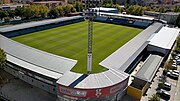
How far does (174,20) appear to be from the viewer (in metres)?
76.8

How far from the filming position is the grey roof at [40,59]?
26906 millimetres

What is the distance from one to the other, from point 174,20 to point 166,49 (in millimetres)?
45504

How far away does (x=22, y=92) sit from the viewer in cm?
2675

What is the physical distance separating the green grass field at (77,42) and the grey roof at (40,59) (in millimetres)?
2563

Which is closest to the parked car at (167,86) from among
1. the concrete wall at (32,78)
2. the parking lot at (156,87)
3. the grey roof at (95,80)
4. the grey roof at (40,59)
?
the parking lot at (156,87)

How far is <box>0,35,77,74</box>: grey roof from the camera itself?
2691 cm

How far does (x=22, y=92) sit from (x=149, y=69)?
2334 centimetres

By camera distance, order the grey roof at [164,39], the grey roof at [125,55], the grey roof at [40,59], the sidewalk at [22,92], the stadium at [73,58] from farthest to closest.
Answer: the grey roof at [164,39], the grey roof at [125,55], the grey roof at [40,59], the sidewalk at [22,92], the stadium at [73,58]

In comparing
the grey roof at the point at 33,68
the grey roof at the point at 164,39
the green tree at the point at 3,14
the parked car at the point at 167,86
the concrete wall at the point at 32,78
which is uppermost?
the green tree at the point at 3,14

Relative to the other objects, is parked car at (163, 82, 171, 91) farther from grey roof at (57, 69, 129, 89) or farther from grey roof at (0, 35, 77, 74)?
grey roof at (0, 35, 77, 74)

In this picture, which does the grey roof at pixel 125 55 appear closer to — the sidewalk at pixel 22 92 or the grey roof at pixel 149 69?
the grey roof at pixel 149 69

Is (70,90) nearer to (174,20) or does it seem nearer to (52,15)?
(52,15)

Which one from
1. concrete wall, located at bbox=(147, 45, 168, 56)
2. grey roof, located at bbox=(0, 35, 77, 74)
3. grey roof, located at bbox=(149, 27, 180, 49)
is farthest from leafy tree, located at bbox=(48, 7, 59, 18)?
concrete wall, located at bbox=(147, 45, 168, 56)

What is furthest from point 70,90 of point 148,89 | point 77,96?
point 148,89
